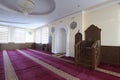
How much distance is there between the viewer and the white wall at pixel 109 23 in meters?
3.80

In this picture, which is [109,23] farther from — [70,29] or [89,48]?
[70,29]

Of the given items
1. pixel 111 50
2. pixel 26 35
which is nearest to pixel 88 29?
pixel 111 50

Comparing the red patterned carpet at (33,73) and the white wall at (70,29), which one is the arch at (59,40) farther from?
the red patterned carpet at (33,73)

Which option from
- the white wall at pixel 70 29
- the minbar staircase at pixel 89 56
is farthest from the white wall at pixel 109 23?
the white wall at pixel 70 29

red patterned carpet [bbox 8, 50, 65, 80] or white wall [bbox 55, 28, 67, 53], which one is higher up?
white wall [bbox 55, 28, 67, 53]

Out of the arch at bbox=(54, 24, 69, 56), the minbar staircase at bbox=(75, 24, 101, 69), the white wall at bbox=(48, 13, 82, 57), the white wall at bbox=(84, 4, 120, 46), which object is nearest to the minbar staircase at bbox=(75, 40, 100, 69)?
the minbar staircase at bbox=(75, 24, 101, 69)

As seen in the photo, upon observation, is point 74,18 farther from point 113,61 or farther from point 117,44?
point 113,61

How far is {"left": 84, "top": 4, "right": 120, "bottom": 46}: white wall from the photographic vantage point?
3.80 meters

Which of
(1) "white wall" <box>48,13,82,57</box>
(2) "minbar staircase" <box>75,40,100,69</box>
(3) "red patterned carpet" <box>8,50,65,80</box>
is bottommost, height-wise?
(3) "red patterned carpet" <box>8,50,65,80</box>

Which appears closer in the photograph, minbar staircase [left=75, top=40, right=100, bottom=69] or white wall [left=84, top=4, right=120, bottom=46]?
minbar staircase [left=75, top=40, right=100, bottom=69]

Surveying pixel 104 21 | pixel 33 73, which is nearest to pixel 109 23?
pixel 104 21

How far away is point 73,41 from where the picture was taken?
558 cm

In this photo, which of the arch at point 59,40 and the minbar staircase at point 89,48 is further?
the arch at point 59,40

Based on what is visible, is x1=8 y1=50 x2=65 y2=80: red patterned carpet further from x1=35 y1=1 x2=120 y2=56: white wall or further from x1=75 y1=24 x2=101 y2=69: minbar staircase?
x1=35 y1=1 x2=120 y2=56: white wall
